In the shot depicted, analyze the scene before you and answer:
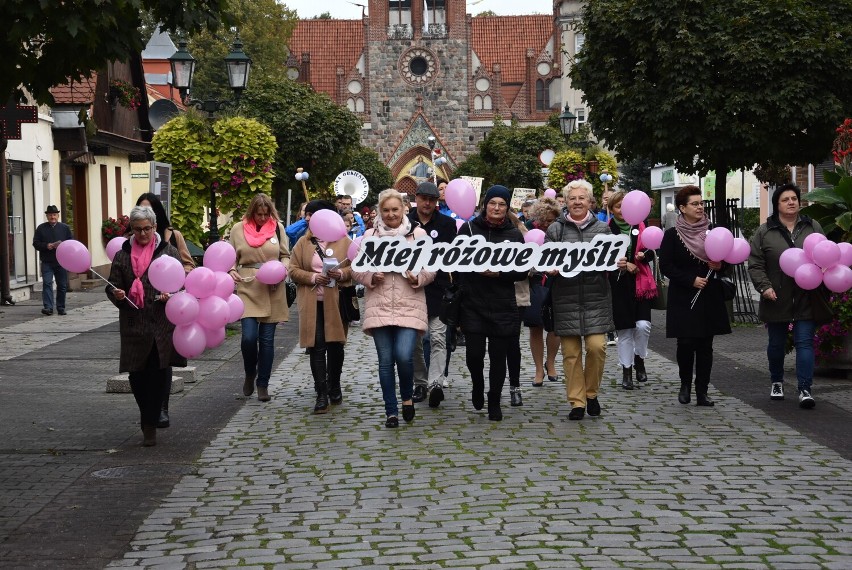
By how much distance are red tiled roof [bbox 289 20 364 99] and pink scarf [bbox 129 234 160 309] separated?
8961 centimetres

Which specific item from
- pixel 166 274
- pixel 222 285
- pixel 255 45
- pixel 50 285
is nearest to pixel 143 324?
pixel 166 274

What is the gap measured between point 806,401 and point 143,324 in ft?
17.5

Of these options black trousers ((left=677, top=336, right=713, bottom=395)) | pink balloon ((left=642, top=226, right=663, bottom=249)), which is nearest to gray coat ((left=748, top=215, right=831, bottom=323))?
black trousers ((left=677, top=336, right=713, bottom=395))

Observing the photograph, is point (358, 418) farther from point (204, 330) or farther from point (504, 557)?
point (504, 557)

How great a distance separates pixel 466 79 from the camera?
92.1m

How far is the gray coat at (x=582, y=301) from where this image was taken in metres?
10.3

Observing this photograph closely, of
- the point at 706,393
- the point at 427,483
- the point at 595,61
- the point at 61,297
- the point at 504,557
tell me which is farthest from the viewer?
the point at 61,297

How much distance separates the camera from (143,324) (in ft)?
31.1

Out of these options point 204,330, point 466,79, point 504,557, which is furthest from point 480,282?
point 466,79

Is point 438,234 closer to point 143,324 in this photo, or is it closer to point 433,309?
point 433,309

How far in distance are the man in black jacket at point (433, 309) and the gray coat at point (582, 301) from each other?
94cm

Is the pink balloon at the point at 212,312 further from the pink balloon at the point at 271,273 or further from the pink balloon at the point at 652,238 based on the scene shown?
the pink balloon at the point at 652,238

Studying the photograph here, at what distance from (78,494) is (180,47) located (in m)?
14.3

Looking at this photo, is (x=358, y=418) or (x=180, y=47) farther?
(x=180, y=47)
